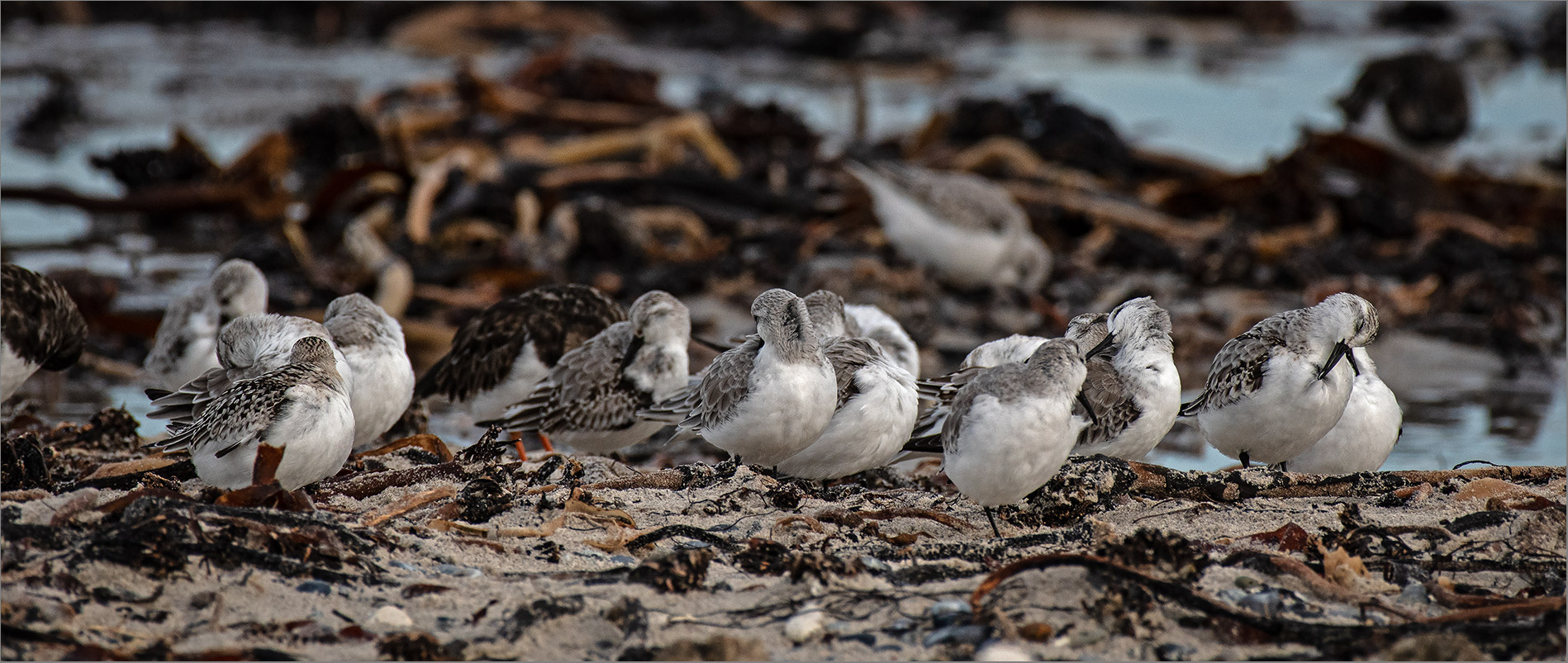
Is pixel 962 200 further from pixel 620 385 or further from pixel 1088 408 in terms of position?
pixel 1088 408

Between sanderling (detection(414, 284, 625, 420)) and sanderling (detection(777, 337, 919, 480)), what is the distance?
2048mm

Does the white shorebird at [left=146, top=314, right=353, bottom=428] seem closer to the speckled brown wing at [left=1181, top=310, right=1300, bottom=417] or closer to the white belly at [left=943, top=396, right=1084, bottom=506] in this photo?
the white belly at [left=943, top=396, right=1084, bottom=506]

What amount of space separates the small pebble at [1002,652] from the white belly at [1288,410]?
1.97 metres

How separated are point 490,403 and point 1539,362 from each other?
6.51 metres

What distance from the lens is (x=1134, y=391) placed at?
5414 mm

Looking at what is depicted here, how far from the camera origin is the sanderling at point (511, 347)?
738 centimetres

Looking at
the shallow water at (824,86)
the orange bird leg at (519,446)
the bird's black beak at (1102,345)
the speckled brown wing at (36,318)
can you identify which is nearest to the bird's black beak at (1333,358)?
the bird's black beak at (1102,345)

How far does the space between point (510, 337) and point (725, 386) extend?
7.09 ft

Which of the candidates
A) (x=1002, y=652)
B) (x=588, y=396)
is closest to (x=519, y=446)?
(x=588, y=396)

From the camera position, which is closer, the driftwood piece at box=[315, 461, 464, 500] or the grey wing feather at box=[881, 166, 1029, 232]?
the driftwood piece at box=[315, 461, 464, 500]

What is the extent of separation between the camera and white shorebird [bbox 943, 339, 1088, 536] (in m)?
4.68

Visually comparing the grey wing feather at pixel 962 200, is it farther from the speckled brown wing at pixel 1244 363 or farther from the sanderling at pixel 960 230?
the speckled brown wing at pixel 1244 363

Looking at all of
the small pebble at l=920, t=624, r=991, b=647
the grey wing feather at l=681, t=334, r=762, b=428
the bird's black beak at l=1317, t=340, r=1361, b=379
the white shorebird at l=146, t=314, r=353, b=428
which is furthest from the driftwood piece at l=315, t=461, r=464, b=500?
the bird's black beak at l=1317, t=340, r=1361, b=379

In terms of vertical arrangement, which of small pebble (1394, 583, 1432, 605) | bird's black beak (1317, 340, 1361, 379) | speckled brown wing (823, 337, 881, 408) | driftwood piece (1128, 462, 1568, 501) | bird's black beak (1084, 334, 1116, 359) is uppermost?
bird's black beak (1317, 340, 1361, 379)
